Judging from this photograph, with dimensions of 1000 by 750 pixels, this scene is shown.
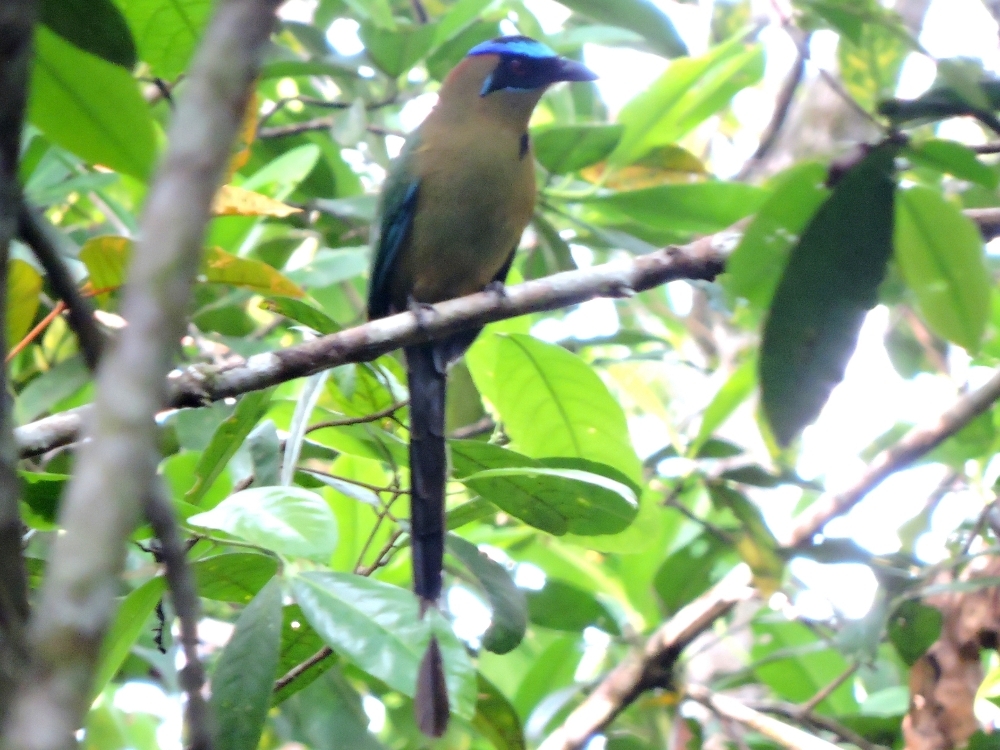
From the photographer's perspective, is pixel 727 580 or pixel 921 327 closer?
pixel 727 580

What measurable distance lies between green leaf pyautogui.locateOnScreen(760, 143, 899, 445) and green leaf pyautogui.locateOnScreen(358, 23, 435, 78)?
217 cm

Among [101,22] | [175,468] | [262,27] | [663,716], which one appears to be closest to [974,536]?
[663,716]

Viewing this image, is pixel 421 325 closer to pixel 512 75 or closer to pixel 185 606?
pixel 185 606

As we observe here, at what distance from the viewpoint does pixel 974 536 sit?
2.73 m

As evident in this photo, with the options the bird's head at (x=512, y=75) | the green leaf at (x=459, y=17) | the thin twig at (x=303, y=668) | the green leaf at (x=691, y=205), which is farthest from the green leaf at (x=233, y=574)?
the green leaf at (x=459, y=17)

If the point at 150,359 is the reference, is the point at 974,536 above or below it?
below

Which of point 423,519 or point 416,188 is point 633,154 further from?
point 423,519

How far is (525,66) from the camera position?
10.1 feet

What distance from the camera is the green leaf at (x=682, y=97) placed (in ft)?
9.61

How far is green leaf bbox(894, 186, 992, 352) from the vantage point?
119 cm

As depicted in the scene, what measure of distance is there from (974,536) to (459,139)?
1.74m

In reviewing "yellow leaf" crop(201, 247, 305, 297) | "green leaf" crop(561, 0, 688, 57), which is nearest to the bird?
"yellow leaf" crop(201, 247, 305, 297)

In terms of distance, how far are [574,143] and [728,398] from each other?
0.86 meters

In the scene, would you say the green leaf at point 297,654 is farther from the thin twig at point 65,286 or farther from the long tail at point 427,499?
the thin twig at point 65,286
